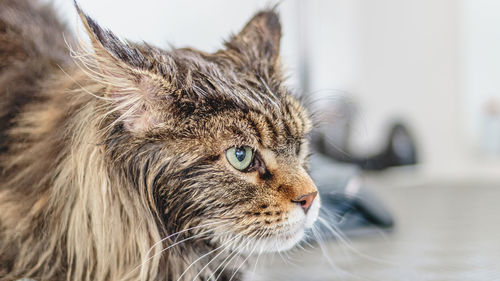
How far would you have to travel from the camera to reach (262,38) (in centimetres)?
119

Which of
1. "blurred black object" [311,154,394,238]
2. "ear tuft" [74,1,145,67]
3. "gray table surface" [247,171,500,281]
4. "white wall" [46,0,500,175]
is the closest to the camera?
"ear tuft" [74,1,145,67]

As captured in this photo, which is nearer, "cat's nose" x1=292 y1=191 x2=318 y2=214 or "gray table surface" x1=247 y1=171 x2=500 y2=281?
"cat's nose" x1=292 y1=191 x2=318 y2=214

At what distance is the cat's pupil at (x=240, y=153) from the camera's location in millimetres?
896

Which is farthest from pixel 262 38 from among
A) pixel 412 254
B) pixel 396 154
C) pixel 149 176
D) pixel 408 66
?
pixel 408 66

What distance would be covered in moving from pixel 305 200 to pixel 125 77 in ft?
1.37

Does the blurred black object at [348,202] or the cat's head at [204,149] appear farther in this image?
the blurred black object at [348,202]

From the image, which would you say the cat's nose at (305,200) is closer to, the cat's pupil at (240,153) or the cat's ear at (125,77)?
the cat's pupil at (240,153)

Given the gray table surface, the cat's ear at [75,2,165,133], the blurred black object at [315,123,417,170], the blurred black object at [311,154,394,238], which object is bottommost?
the gray table surface

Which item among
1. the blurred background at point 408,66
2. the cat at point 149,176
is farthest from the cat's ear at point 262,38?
the blurred background at point 408,66

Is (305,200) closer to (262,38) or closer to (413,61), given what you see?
(262,38)

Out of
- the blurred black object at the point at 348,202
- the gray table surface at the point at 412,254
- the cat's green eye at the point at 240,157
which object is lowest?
the gray table surface at the point at 412,254

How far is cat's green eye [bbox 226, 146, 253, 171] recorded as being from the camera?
2.93 ft

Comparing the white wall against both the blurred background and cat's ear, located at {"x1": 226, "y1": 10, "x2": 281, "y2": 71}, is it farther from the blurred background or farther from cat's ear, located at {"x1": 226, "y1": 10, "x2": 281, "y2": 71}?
cat's ear, located at {"x1": 226, "y1": 10, "x2": 281, "y2": 71}

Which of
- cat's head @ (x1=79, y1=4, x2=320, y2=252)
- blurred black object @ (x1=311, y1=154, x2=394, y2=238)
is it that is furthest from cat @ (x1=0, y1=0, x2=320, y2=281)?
blurred black object @ (x1=311, y1=154, x2=394, y2=238)
